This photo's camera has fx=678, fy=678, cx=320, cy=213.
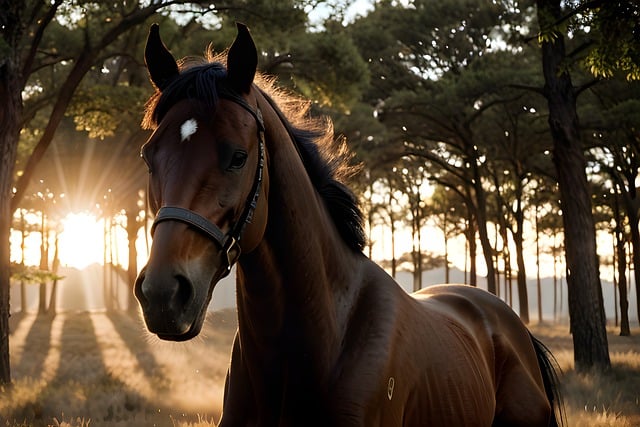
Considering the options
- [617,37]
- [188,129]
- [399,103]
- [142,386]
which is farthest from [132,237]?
[188,129]

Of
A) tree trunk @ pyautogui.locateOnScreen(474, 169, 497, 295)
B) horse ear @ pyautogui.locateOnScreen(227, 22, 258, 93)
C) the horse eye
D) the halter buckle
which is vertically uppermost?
tree trunk @ pyautogui.locateOnScreen(474, 169, 497, 295)

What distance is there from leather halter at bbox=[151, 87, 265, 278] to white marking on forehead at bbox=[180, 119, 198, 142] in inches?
8.2

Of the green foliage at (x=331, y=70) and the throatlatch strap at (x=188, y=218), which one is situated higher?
the green foliage at (x=331, y=70)

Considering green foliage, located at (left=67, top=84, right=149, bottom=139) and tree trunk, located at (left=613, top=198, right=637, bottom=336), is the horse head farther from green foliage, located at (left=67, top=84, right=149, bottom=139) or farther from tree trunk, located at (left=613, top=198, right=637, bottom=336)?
tree trunk, located at (left=613, top=198, right=637, bottom=336)

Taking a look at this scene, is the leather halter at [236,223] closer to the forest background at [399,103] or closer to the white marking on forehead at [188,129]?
the white marking on forehead at [188,129]

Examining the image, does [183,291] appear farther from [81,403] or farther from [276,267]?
[81,403]

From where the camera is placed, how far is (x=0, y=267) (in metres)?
11.3

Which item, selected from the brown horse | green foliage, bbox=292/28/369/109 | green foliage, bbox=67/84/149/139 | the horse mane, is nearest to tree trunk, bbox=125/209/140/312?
green foliage, bbox=67/84/149/139

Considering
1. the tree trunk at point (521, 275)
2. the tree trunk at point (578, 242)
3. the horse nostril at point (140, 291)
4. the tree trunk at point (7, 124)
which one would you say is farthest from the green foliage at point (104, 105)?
the tree trunk at point (521, 275)

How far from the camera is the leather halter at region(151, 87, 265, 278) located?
229 cm

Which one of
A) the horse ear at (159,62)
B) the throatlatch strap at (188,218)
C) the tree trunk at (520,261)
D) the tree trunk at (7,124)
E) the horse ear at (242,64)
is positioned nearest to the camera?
the throatlatch strap at (188,218)

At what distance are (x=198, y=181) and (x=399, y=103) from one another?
20.6 m

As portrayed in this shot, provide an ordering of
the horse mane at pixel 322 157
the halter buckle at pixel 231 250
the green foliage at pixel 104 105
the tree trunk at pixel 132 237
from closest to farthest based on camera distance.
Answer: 1. the halter buckle at pixel 231 250
2. the horse mane at pixel 322 157
3. the green foliage at pixel 104 105
4. the tree trunk at pixel 132 237

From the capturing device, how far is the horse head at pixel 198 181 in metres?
2.20
